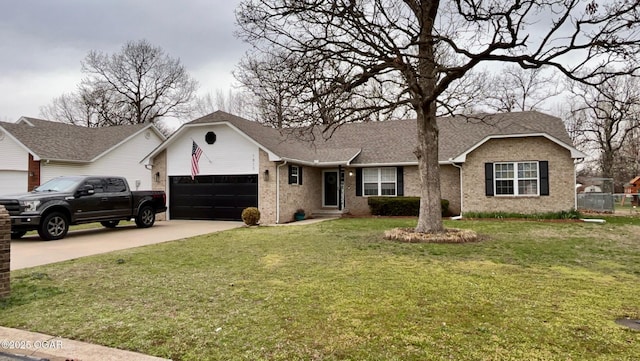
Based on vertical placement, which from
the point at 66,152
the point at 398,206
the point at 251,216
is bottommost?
the point at 251,216

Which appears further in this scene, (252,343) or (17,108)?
(17,108)

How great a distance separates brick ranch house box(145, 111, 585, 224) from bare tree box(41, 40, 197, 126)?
22796mm

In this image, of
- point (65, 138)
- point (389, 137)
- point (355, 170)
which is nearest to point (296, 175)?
point (355, 170)

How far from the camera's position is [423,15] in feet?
34.2

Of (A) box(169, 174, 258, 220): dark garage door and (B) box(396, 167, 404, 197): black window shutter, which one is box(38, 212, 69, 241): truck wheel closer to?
(A) box(169, 174, 258, 220): dark garage door

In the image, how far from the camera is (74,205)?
12.1 meters

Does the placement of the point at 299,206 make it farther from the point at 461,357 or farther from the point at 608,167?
the point at 608,167

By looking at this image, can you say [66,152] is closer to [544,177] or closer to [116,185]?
[116,185]

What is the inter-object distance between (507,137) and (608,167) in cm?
2420

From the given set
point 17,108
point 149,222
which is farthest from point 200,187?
point 17,108

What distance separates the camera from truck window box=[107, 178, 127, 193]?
1377cm

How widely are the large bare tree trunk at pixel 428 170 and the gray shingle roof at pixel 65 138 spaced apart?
58.4 feet

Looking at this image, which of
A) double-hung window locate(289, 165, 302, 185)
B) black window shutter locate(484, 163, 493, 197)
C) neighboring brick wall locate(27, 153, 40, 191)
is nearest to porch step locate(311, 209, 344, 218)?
double-hung window locate(289, 165, 302, 185)

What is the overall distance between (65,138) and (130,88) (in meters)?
17.9
